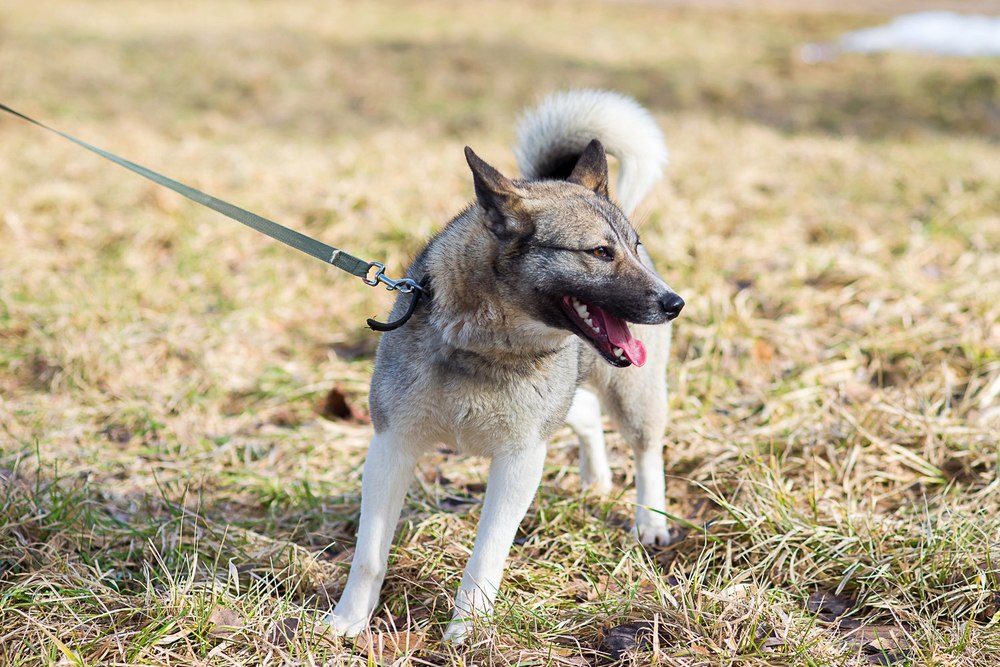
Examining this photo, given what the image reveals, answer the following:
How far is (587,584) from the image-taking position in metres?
3.05

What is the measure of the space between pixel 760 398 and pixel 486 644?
2.13 m

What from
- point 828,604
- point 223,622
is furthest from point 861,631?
point 223,622

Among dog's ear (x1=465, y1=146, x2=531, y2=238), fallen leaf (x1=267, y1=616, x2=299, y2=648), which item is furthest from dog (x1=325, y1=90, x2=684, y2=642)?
fallen leaf (x1=267, y1=616, x2=299, y2=648)

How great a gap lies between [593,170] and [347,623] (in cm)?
170

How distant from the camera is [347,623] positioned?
2.80 m

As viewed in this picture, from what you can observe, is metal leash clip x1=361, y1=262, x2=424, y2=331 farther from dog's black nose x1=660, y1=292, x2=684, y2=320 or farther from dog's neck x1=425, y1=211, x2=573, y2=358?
dog's black nose x1=660, y1=292, x2=684, y2=320

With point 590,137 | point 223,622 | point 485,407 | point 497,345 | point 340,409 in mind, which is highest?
point 590,137

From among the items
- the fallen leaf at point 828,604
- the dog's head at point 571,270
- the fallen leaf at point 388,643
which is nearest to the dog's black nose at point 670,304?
the dog's head at point 571,270

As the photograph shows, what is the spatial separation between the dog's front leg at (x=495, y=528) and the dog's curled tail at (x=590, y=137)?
1214 millimetres

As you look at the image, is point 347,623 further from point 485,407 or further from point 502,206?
point 502,206

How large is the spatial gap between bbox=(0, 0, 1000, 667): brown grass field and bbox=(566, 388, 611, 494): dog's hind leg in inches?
4.1

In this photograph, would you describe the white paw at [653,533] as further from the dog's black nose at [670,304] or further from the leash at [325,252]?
the leash at [325,252]

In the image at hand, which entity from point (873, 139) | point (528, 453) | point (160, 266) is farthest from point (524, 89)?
point (528, 453)

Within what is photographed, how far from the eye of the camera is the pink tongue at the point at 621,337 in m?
2.56
